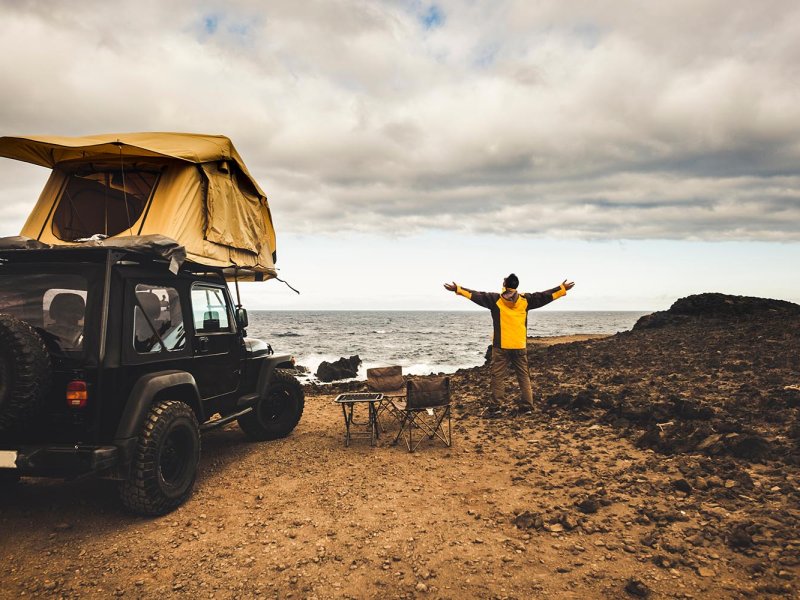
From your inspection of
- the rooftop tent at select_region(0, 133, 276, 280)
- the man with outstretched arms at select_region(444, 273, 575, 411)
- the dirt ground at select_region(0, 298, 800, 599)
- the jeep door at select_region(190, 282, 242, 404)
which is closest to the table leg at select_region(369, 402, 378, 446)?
the dirt ground at select_region(0, 298, 800, 599)

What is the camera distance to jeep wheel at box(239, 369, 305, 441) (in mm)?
7438

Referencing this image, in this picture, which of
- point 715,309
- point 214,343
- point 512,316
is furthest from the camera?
point 715,309

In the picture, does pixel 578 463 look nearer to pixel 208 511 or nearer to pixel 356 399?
pixel 356 399

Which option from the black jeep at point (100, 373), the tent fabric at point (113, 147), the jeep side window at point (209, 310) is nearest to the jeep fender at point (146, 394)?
the black jeep at point (100, 373)

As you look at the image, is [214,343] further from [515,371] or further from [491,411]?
[515,371]

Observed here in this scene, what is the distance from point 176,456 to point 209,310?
1.85 meters

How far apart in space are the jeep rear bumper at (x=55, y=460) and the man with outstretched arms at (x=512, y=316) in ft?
19.3

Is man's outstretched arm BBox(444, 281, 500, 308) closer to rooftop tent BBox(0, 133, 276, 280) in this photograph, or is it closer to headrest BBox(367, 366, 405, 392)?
headrest BBox(367, 366, 405, 392)

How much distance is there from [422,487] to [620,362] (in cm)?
939

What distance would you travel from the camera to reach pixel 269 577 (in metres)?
3.75

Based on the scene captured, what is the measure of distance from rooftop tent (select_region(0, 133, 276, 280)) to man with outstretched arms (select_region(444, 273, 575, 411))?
13.6 ft

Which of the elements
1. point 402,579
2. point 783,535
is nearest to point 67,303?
point 402,579

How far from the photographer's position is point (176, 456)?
5.08 meters

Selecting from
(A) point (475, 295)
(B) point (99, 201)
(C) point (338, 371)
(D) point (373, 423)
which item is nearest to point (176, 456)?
(D) point (373, 423)
